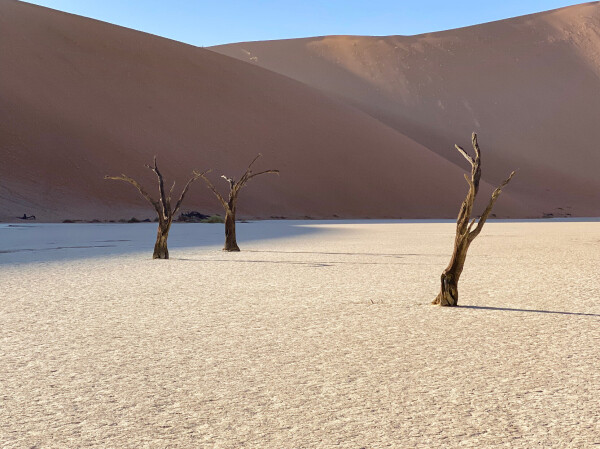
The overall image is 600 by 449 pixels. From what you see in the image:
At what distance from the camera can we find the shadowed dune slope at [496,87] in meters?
79.7

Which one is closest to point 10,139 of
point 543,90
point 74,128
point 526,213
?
point 74,128

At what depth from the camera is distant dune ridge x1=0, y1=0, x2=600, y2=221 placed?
52906 millimetres

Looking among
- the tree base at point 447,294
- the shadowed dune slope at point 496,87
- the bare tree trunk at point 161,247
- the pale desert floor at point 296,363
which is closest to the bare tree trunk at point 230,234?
the bare tree trunk at point 161,247

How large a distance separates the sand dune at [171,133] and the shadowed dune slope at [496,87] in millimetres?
12365

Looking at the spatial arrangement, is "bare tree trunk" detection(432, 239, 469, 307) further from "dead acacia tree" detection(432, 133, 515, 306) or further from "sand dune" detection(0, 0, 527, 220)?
"sand dune" detection(0, 0, 527, 220)

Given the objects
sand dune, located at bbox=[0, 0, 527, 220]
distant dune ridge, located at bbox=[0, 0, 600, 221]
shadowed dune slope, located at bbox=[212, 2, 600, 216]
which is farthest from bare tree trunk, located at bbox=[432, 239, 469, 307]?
shadowed dune slope, located at bbox=[212, 2, 600, 216]

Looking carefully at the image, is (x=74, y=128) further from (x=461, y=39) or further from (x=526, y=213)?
(x=461, y=39)

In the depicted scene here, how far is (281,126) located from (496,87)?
36.4 m

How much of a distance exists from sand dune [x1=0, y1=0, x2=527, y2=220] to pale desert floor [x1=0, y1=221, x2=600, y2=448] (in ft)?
128

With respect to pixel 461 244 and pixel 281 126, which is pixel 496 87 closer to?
pixel 281 126

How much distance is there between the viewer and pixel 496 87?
93.1 meters

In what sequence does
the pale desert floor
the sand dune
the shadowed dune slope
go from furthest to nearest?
the shadowed dune slope → the sand dune → the pale desert floor

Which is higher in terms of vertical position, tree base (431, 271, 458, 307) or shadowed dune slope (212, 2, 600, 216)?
shadowed dune slope (212, 2, 600, 216)

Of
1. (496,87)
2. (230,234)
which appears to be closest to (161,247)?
(230,234)
